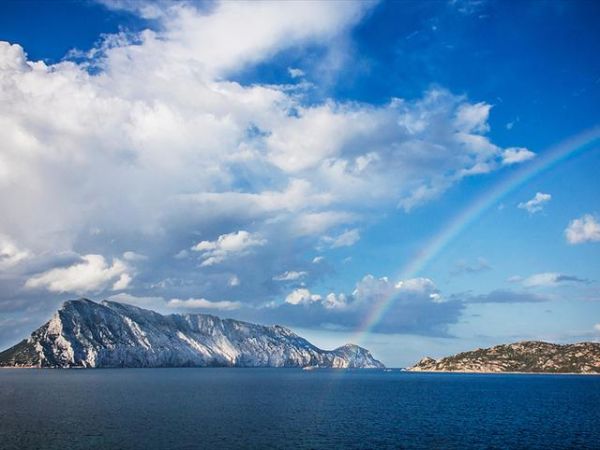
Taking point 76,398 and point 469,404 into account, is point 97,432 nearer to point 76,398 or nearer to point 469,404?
point 76,398

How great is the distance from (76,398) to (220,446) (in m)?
94.7

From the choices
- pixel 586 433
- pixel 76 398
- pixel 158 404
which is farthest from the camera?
pixel 76 398

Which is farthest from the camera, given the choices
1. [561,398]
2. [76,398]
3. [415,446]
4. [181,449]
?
[561,398]

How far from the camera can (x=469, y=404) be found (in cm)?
15512

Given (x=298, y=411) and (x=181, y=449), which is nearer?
(x=181, y=449)

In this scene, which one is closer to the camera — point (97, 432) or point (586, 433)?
point (97, 432)

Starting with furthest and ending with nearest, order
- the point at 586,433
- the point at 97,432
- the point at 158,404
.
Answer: the point at 158,404
the point at 586,433
the point at 97,432

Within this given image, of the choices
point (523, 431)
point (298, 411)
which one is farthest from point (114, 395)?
point (523, 431)

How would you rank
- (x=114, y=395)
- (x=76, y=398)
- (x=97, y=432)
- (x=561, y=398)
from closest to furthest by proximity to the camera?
(x=97, y=432)
(x=76, y=398)
(x=114, y=395)
(x=561, y=398)

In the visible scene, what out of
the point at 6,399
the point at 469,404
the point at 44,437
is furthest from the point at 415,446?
the point at 6,399

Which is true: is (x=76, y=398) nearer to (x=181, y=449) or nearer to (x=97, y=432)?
(x=97, y=432)

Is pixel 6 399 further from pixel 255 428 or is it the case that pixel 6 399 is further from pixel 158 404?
pixel 255 428

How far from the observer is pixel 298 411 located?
5059 inches

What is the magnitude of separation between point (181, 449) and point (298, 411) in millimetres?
57136
